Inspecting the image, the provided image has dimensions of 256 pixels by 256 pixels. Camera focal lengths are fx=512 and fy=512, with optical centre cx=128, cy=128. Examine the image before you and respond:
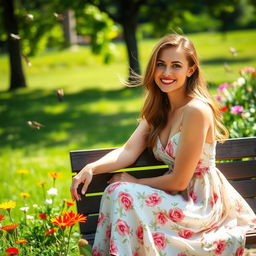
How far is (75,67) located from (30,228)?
24.3 metres

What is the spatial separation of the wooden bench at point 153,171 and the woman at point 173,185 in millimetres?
83

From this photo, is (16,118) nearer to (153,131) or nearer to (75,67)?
(153,131)

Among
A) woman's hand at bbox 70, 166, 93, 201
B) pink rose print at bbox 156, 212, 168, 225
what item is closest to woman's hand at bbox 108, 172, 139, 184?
woman's hand at bbox 70, 166, 93, 201

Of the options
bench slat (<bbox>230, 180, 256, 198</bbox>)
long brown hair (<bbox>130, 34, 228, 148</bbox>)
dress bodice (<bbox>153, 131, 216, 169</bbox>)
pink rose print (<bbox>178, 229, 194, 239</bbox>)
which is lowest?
bench slat (<bbox>230, 180, 256, 198</bbox>)

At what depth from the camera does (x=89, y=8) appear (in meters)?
16.5

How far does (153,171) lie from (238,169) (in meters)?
0.60

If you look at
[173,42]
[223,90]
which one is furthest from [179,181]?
[223,90]

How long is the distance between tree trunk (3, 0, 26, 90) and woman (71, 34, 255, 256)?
521 inches

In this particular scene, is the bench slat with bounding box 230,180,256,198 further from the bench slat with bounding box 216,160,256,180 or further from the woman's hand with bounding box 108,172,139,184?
the woman's hand with bounding box 108,172,139,184

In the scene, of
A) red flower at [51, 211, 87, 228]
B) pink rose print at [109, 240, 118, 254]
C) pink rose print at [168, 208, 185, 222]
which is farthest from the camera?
pink rose print at [168, 208, 185, 222]

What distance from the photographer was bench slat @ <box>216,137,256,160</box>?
3.40 m

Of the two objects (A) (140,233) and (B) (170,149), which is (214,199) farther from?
(A) (140,233)

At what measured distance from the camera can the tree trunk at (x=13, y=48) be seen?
53.5 ft

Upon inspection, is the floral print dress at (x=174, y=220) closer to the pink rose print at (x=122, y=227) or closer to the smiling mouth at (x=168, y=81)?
the pink rose print at (x=122, y=227)
